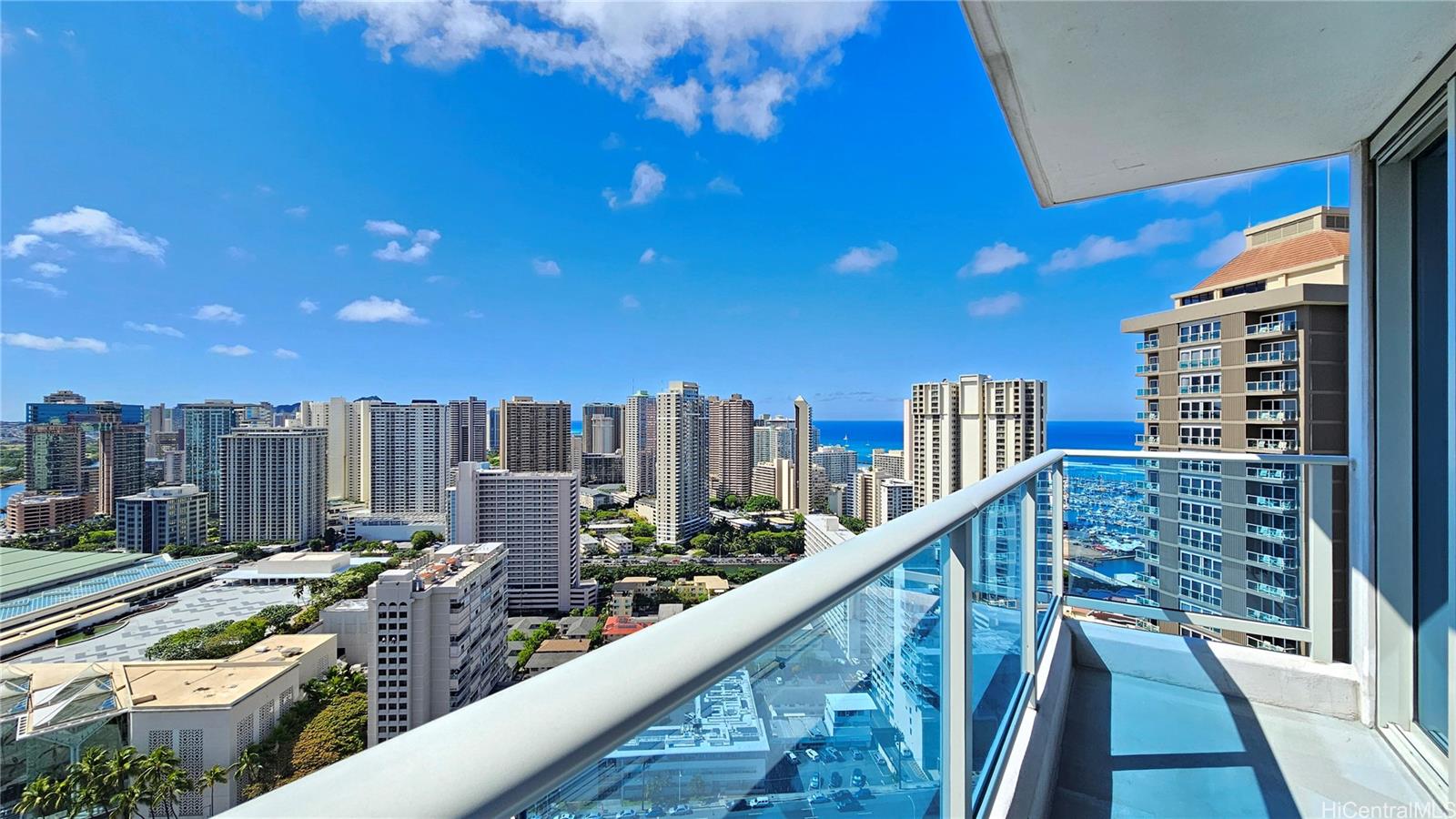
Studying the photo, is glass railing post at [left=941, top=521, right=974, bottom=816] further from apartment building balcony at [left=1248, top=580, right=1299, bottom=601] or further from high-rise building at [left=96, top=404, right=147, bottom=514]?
high-rise building at [left=96, top=404, right=147, bottom=514]

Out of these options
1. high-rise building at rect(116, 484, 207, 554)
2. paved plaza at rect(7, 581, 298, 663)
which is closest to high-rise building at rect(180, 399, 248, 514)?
high-rise building at rect(116, 484, 207, 554)

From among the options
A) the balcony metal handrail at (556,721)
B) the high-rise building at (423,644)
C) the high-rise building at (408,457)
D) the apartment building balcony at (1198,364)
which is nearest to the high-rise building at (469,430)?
the high-rise building at (408,457)

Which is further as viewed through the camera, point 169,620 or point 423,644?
point 169,620

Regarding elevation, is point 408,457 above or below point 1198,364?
below

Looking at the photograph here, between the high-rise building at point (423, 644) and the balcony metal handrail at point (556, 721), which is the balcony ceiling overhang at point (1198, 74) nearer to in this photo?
the balcony metal handrail at point (556, 721)

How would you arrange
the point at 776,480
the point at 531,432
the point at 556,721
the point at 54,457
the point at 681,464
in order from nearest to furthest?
the point at 556,721 → the point at 54,457 → the point at 681,464 → the point at 531,432 → the point at 776,480

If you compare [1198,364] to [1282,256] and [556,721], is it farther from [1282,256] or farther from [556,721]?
[556,721]

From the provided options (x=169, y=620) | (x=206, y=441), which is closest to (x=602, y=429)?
(x=206, y=441)

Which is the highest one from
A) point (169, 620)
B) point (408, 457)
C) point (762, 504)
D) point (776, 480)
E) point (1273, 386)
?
point (1273, 386)
